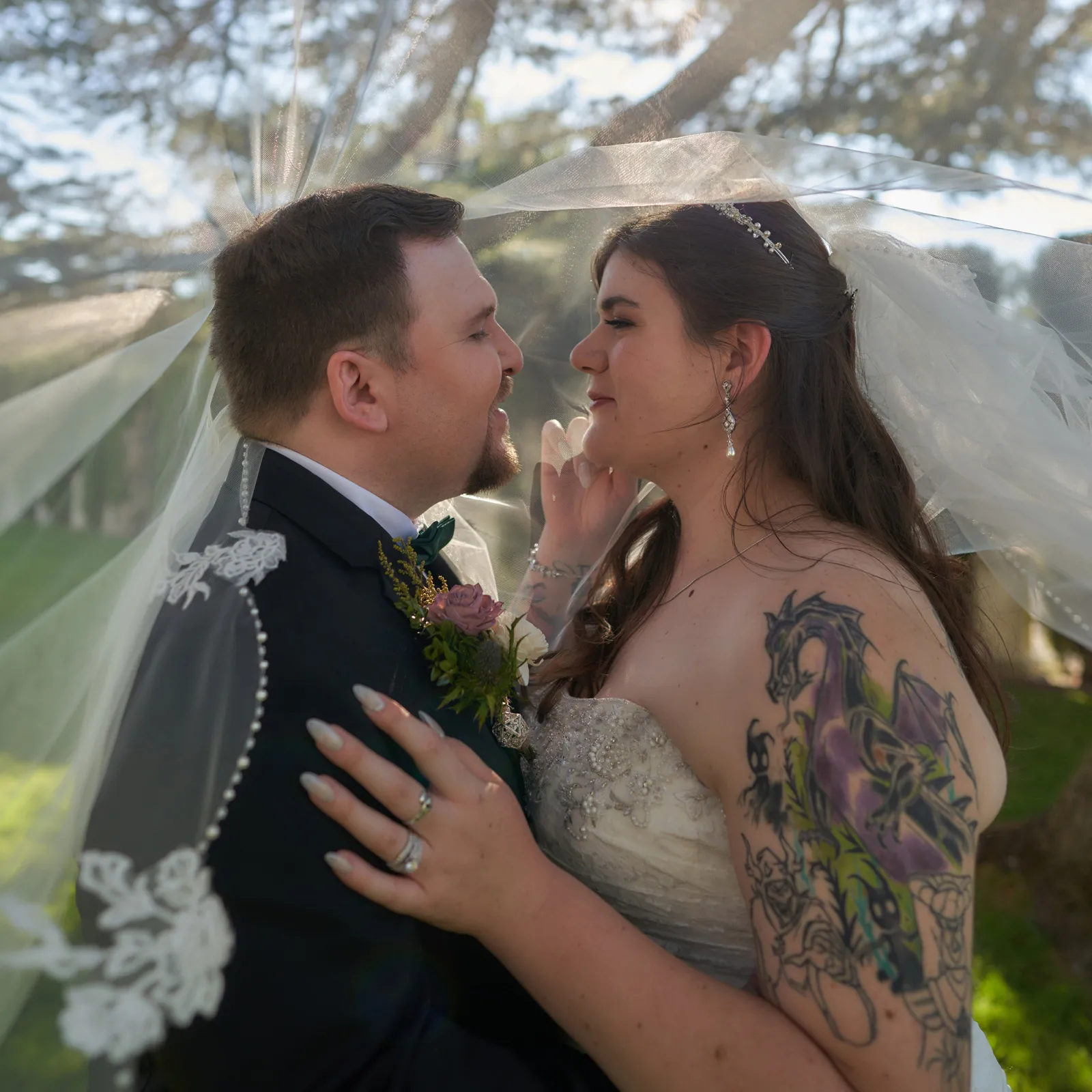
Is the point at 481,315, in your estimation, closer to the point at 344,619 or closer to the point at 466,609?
the point at 466,609

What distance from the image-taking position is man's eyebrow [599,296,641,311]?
3047 millimetres

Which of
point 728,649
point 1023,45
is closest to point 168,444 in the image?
point 728,649

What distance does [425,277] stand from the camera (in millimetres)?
2777

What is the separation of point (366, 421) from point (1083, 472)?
1790 millimetres

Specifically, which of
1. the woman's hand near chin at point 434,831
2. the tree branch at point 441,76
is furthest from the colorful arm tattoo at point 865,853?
the tree branch at point 441,76

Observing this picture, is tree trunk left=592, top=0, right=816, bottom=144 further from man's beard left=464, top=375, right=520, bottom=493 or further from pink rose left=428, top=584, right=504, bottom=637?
pink rose left=428, top=584, right=504, bottom=637

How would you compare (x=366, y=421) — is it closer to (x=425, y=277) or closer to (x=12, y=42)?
(x=425, y=277)

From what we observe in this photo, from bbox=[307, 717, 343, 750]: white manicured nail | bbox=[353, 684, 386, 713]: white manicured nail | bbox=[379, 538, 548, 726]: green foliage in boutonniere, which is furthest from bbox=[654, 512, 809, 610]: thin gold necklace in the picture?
bbox=[307, 717, 343, 750]: white manicured nail

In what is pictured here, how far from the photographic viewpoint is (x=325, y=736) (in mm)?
1975

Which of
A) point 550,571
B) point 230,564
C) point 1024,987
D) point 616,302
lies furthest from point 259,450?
point 1024,987

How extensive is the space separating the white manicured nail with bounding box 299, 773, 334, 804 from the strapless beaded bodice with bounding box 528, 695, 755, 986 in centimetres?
78

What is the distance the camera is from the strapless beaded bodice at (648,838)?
2441mm

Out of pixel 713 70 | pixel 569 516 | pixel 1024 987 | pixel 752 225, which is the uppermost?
pixel 713 70

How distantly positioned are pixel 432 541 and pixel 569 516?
3.95 feet
